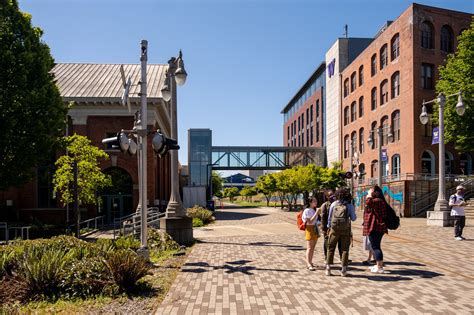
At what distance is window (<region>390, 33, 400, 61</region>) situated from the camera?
3834 cm

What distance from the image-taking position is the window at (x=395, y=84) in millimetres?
38438

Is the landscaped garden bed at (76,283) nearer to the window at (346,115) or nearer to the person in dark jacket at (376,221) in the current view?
the person in dark jacket at (376,221)

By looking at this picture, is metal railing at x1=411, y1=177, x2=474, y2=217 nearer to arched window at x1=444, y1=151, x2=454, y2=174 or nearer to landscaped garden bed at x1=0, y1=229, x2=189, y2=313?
arched window at x1=444, y1=151, x2=454, y2=174

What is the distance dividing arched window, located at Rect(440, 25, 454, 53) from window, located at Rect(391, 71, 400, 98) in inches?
183

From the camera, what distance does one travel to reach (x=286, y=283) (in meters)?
7.56

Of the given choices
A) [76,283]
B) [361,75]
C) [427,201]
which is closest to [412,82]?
[427,201]

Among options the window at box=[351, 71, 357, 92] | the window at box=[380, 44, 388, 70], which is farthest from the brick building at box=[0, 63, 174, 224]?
the window at box=[351, 71, 357, 92]

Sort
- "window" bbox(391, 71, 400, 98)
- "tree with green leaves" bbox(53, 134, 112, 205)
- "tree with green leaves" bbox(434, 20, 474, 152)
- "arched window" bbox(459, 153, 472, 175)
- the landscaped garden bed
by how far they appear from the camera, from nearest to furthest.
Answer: the landscaped garden bed, "tree with green leaves" bbox(53, 134, 112, 205), "tree with green leaves" bbox(434, 20, 474, 152), "arched window" bbox(459, 153, 472, 175), "window" bbox(391, 71, 400, 98)

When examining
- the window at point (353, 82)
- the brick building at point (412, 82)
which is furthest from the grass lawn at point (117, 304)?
the window at point (353, 82)

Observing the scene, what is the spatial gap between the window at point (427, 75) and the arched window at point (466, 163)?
7.54m

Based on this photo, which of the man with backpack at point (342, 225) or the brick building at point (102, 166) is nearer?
the man with backpack at point (342, 225)

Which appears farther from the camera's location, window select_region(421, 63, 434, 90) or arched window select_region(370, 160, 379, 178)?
arched window select_region(370, 160, 379, 178)

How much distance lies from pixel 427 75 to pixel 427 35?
3.85 meters

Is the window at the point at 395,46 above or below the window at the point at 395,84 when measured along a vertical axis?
above
